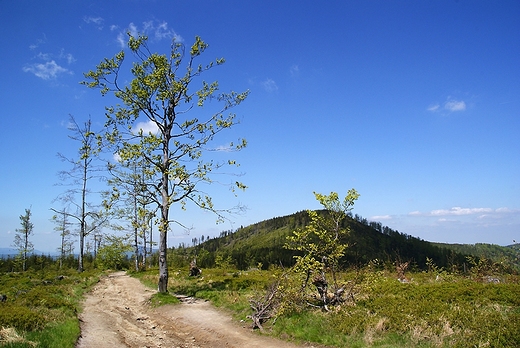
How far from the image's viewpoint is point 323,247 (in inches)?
550

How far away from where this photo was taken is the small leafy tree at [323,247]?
42.8 feet

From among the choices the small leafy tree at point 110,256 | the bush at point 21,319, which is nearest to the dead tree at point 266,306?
the bush at point 21,319

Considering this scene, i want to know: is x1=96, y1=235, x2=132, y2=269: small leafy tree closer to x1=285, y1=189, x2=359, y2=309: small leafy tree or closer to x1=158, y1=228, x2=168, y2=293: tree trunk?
x1=158, y1=228, x2=168, y2=293: tree trunk

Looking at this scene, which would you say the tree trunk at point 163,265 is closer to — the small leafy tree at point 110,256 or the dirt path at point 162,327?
the dirt path at point 162,327

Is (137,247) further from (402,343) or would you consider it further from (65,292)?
(402,343)

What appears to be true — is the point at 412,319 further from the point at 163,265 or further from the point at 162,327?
the point at 163,265

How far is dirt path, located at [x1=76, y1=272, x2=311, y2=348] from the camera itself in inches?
415

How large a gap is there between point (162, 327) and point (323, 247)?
24.6 ft

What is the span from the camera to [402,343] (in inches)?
352

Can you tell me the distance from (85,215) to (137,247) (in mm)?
7315

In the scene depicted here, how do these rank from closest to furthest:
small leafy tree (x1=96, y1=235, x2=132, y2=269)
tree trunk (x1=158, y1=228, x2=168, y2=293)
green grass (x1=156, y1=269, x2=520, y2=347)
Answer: green grass (x1=156, y1=269, x2=520, y2=347) < tree trunk (x1=158, y1=228, x2=168, y2=293) < small leafy tree (x1=96, y1=235, x2=132, y2=269)

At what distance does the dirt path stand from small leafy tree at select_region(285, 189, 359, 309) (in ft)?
10.8

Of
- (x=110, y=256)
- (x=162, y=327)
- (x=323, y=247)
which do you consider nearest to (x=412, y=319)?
(x=323, y=247)

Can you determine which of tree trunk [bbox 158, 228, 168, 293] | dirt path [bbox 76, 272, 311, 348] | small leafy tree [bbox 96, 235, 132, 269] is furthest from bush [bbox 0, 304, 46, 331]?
small leafy tree [bbox 96, 235, 132, 269]
